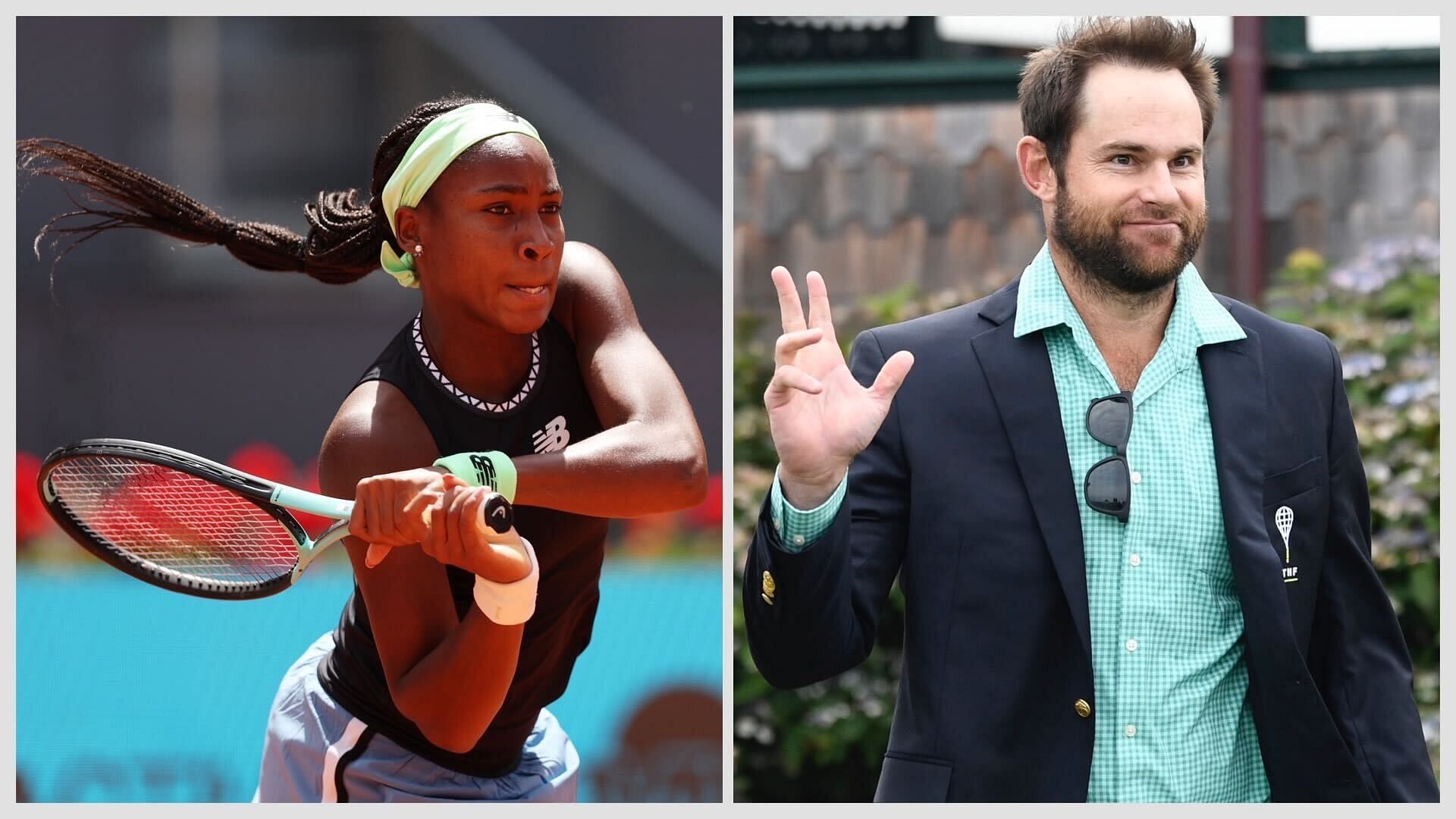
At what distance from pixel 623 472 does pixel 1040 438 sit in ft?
2.11

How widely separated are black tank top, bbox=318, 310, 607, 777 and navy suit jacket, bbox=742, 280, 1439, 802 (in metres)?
0.38

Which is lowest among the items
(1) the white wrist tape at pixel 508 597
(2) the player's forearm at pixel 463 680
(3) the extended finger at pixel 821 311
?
(2) the player's forearm at pixel 463 680

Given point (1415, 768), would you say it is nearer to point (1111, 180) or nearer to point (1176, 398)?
point (1176, 398)

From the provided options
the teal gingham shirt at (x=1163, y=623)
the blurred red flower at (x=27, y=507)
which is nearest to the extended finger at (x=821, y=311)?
the teal gingham shirt at (x=1163, y=623)

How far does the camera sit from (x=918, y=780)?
2.66 m

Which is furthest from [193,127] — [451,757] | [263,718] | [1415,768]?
[1415,768]

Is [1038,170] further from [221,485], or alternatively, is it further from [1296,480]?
[221,485]

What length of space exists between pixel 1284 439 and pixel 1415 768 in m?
0.56

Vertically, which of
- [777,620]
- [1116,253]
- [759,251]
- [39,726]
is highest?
[759,251]

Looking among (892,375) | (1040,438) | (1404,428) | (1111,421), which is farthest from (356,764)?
(1404,428)

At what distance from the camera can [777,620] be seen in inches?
102

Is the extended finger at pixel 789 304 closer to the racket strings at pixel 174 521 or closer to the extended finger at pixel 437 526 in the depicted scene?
the extended finger at pixel 437 526

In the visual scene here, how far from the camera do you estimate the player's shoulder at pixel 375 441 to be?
268 cm

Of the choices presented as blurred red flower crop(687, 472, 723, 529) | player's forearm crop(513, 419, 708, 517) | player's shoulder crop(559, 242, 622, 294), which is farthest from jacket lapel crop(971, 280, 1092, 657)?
blurred red flower crop(687, 472, 723, 529)
